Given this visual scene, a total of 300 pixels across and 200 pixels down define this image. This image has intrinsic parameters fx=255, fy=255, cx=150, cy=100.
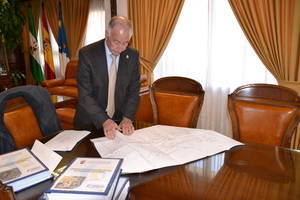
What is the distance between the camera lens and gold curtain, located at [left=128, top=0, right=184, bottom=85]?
355 cm

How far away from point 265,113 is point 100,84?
3.75 ft

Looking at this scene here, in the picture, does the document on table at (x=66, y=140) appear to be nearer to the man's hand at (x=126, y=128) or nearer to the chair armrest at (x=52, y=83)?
the man's hand at (x=126, y=128)

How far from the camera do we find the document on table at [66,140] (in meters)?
1.37

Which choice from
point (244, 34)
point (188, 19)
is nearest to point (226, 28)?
point (244, 34)

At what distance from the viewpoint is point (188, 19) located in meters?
3.51

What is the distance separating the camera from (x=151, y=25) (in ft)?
12.4

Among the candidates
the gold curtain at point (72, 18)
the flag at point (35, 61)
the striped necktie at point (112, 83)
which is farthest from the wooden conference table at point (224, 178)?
the flag at point (35, 61)

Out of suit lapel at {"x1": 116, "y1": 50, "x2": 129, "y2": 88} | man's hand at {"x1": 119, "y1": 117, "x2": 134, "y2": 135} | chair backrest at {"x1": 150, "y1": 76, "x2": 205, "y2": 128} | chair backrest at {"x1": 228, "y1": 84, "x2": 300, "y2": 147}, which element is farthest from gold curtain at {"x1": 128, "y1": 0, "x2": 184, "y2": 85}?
man's hand at {"x1": 119, "y1": 117, "x2": 134, "y2": 135}

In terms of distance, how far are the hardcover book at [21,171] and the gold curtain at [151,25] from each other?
9.47ft

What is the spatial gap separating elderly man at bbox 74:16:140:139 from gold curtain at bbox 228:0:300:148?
5.55 feet

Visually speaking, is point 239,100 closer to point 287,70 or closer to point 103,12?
point 287,70

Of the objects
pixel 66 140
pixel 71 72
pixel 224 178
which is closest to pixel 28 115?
pixel 66 140

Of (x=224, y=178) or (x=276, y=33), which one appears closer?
(x=224, y=178)

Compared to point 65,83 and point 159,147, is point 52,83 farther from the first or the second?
point 159,147
